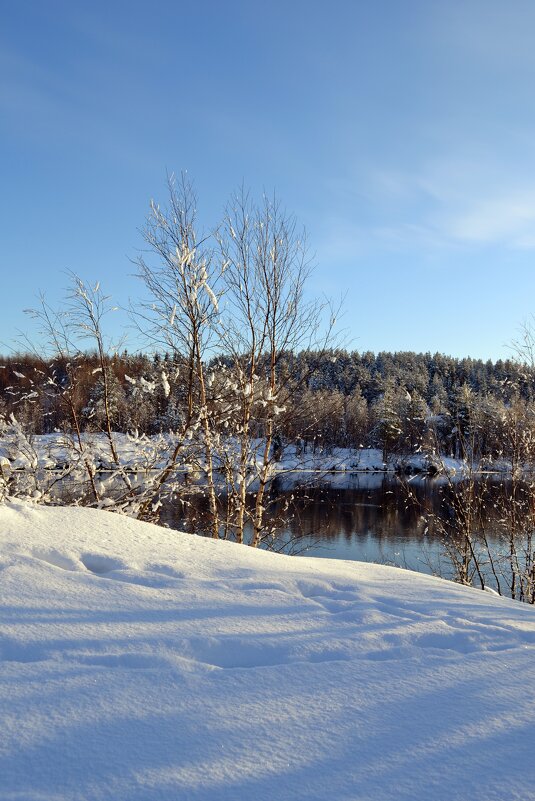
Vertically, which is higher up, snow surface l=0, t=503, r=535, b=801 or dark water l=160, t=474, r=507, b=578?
snow surface l=0, t=503, r=535, b=801

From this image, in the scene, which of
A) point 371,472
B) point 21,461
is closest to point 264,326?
point 21,461

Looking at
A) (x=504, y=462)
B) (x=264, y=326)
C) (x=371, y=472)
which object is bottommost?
(x=371, y=472)

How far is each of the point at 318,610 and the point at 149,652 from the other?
42.2 inches

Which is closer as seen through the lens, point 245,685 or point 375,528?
point 245,685

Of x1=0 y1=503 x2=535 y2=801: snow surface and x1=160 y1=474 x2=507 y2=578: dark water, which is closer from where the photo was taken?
x1=0 y1=503 x2=535 y2=801: snow surface

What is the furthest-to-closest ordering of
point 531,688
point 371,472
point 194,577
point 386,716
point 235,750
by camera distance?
point 371,472 → point 194,577 → point 531,688 → point 386,716 → point 235,750

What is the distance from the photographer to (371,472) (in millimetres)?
43875

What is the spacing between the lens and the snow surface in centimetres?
159

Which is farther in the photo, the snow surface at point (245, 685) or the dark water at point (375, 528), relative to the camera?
the dark water at point (375, 528)

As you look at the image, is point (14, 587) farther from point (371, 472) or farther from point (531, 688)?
point (371, 472)

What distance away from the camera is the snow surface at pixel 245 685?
5.21 ft

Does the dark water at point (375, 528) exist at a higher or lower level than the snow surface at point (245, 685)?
lower

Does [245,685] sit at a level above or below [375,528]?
above

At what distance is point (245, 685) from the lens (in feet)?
6.90
